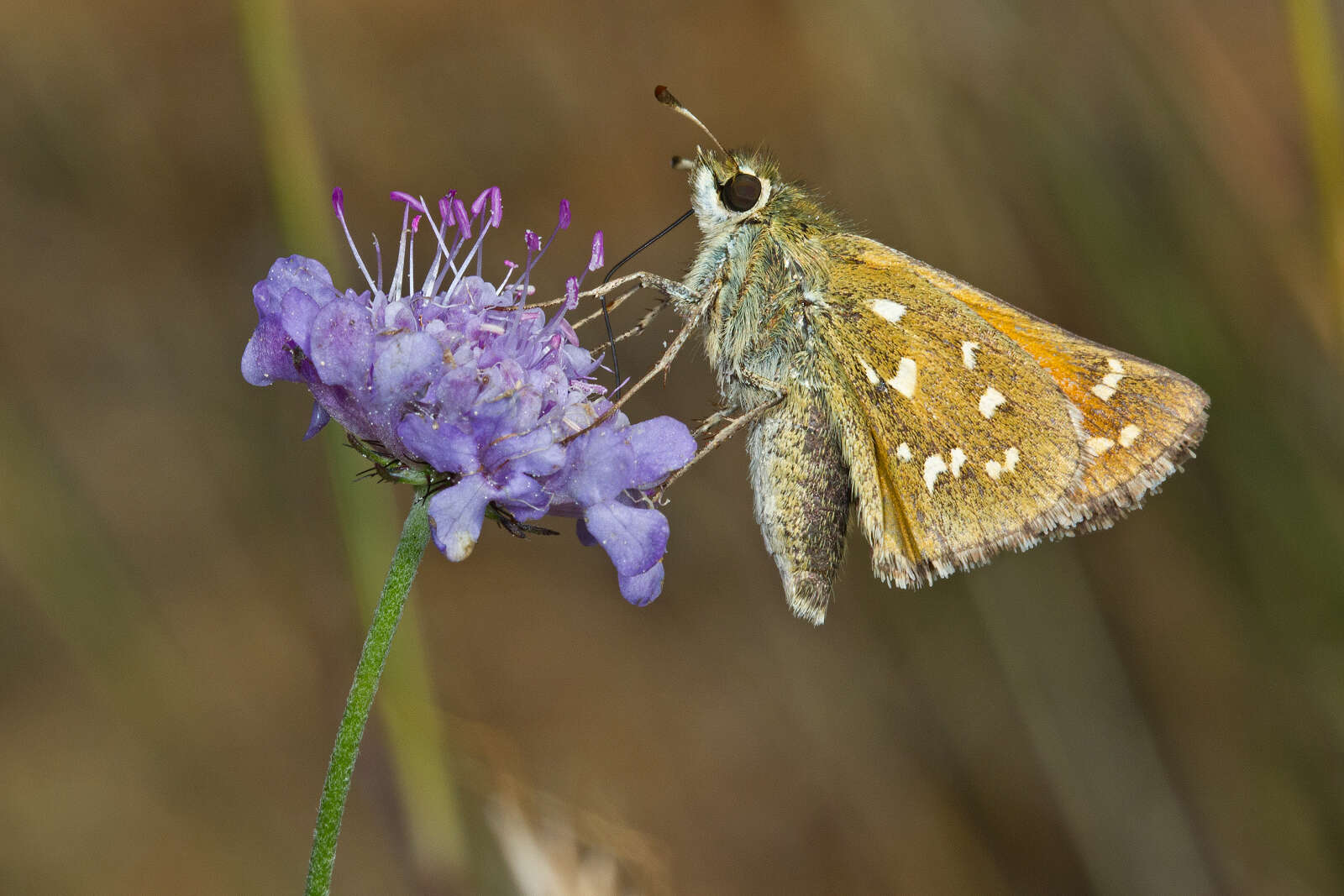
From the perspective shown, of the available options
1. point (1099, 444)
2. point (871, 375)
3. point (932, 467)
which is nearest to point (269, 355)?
point (871, 375)

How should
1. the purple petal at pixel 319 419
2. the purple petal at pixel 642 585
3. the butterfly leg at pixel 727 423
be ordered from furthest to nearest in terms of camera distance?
the butterfly leg at pixel 727 423 < the purple petal at pixel 319 419 < the purple petal at pixel 642 585

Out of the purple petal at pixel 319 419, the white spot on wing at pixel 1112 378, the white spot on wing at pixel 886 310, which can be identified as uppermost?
the white spot on wing at pixel 886 310

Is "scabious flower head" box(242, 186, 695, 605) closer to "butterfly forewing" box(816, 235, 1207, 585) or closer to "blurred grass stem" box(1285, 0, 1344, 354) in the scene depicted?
"butterfly forewing" box(816, 235, 1207, 585)

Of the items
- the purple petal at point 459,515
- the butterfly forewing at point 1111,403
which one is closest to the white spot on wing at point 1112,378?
the butterfly forewing at point 1111,403

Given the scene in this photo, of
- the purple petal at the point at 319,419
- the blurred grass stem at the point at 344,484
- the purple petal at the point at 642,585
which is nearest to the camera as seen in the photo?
the purple petal at the point at 642,585

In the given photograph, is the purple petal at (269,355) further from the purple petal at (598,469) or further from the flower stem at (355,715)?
the purple petal at (598,469)

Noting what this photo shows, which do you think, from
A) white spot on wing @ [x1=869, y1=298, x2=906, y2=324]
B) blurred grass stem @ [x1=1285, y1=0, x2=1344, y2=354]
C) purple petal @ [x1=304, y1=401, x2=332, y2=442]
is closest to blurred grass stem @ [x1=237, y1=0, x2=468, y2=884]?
purple petal @ [x1=304, y1=401, x2=332, y2=442]

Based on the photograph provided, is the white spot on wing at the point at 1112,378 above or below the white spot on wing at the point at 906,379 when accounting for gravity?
below

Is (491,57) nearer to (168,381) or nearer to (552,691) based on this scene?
(168,381)
